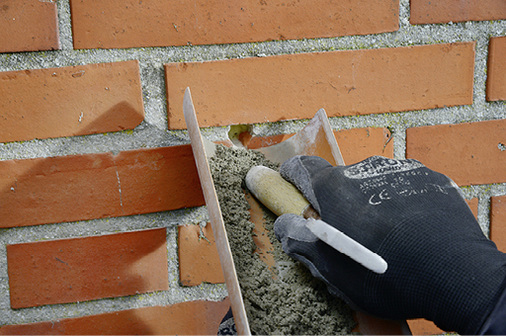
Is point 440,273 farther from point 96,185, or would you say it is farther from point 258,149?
point 96,185

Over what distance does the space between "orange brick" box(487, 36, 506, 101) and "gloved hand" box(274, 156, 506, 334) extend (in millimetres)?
353

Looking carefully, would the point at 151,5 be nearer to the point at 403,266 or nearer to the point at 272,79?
the point at 272,79

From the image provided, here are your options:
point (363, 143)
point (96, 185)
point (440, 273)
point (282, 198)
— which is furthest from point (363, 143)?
point (96, 185)

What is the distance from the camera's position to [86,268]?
2.56 ft

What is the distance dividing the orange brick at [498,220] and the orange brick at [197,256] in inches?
24.2

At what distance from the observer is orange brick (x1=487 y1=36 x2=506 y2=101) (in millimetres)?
815

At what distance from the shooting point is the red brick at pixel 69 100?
72 cm

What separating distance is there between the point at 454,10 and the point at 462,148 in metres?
0.28

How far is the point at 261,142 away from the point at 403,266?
38cm

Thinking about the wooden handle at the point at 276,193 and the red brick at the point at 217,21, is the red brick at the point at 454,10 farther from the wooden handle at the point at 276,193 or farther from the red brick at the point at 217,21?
the wooden handle at the point at 276,193

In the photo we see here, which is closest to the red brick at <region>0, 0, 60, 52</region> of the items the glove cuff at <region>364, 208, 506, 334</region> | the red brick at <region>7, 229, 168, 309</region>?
the red brick at <region>7, 229, 168, 309</region>

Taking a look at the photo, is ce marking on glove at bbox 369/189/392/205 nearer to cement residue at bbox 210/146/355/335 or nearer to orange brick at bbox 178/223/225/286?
cement residue at bbox 210/146/355/335

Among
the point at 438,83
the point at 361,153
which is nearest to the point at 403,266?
the point at 361,153

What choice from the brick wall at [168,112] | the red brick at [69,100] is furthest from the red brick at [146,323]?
the red brick at [69,100]
